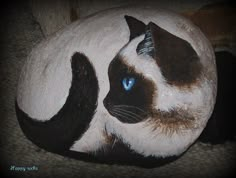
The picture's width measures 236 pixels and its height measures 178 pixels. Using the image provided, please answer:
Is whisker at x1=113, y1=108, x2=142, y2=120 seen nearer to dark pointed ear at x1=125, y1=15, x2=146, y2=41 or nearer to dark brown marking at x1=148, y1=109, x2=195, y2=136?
dark brown marking at x1=148, y1=109, x2=195, y2=136

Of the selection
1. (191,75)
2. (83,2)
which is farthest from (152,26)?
(83,2)

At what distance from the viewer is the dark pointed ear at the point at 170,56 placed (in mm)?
1235

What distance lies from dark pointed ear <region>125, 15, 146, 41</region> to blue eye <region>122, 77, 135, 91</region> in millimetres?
161

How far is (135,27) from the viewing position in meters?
1.33

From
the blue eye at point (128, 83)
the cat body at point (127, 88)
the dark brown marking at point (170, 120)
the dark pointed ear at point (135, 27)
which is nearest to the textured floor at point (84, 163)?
the cat body at point (127, 88)

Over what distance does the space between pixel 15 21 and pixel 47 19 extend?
1.74 feet

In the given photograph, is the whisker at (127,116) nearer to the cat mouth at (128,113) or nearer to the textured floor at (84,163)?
the cat mouth at (128,113)

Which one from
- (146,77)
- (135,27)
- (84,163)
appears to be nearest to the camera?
(146,77)

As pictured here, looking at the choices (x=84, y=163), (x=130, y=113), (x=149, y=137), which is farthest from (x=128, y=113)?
(x=84, y=163)

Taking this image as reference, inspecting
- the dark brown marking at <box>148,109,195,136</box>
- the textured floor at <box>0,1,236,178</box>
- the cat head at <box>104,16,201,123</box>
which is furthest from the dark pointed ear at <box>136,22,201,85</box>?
the textured floor at <box>0,1,236,178</box>

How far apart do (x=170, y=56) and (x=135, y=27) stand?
0.18 m

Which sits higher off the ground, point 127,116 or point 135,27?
point 135,27

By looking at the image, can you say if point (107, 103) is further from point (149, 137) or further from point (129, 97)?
point (149, 137)

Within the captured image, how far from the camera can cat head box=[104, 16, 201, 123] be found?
48.3 inches
